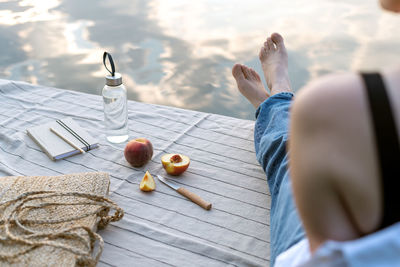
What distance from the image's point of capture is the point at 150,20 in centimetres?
328

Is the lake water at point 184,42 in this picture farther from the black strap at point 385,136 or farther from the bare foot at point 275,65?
the black strap at point 385,136

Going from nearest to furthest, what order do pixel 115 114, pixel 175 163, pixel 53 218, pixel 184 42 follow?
pixel 53 218
pixel 175 163
pixel 115 114
pixel 184 42

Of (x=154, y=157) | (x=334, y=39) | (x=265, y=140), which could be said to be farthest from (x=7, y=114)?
(x=334, y=39)

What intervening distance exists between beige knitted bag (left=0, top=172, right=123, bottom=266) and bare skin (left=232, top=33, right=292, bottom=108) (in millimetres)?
733

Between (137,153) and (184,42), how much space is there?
1829mm

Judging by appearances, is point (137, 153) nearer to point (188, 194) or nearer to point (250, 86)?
point (188, 194)

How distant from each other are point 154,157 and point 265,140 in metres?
0.35

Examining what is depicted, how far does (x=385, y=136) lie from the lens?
0.44m

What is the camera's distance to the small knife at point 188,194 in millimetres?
1085

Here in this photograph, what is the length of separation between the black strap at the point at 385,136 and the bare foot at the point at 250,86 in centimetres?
111

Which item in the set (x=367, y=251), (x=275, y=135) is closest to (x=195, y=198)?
(x=275, y=135)

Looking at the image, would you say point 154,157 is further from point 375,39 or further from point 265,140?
point 375,39

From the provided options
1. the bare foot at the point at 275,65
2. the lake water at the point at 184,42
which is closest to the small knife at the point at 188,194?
the bare foot at the point at 275,65

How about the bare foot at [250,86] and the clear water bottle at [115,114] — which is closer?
the clear water bottle at [115,114]
